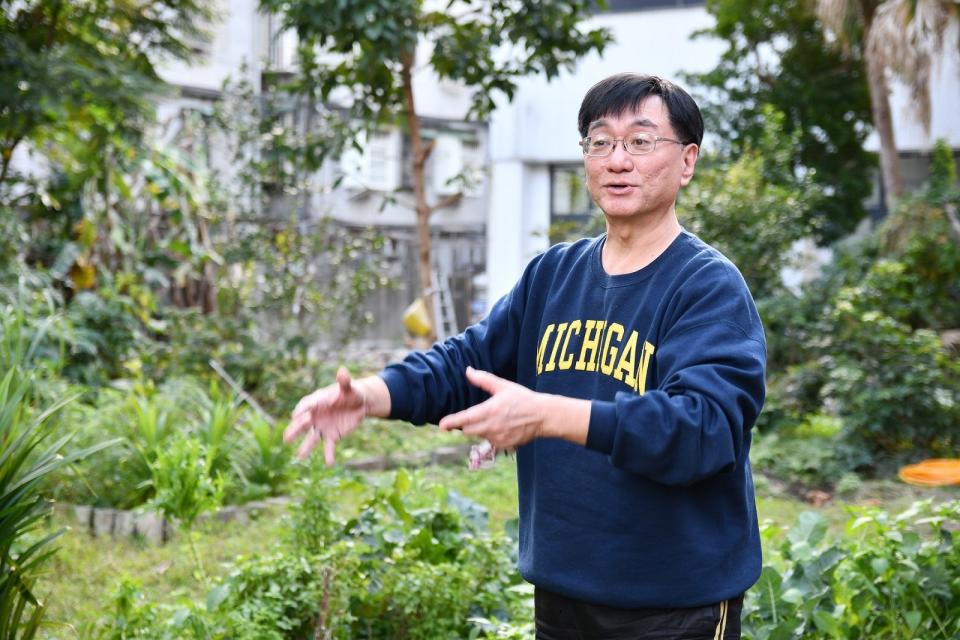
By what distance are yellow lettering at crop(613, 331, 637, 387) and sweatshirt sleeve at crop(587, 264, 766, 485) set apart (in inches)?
2.4

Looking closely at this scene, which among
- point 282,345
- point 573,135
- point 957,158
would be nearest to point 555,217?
point 573,135

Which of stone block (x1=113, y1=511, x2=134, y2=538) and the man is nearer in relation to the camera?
the man

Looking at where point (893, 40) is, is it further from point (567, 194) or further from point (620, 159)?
point (620, 159)

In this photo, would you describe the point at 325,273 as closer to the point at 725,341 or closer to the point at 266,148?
the point at 266,148

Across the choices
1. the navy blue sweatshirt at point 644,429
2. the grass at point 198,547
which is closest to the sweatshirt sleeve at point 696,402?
the navy blue sweatshirt at point 644,429

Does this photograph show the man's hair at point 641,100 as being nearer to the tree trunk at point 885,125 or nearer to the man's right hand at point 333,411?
the man's right hand at point 333,411

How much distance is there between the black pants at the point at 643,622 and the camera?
228 centimetres

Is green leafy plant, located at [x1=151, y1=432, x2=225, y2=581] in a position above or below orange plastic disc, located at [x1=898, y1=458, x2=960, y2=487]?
above

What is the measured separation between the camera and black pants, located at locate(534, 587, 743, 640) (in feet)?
7.47

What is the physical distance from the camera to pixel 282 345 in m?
9.73

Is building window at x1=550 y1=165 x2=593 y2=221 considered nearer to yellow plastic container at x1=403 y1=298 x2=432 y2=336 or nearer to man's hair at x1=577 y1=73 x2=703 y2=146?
yellow plastic container at x1=403 y1=298 x2=432 y2=336

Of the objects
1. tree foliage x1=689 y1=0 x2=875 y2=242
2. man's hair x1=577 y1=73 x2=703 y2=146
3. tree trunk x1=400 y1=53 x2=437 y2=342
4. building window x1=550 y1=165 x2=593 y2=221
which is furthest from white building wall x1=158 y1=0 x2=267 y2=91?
man's hair x1=577 y1=73 x2=703 y2=146

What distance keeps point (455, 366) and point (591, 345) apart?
429 mm

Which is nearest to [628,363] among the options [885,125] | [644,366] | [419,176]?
[644,366]
